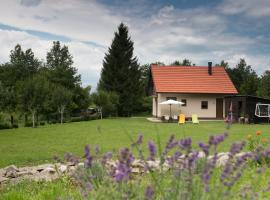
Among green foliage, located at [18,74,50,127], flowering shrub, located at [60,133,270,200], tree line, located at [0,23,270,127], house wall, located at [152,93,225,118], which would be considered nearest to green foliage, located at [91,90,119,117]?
tree line, located at [0,23,270,127]

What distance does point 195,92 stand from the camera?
3972 centimetres

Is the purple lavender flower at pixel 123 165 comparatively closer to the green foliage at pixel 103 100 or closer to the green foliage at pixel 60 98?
the green foliage at pixel 60 98

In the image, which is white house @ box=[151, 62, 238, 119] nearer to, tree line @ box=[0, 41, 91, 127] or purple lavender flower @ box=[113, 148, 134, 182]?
tree line @ box=[0, 41, 91, 127]

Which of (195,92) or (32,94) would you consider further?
(195,92)

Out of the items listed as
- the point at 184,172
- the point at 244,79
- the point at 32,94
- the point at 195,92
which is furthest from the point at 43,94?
the point at 244,79

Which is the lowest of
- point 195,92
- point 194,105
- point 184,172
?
point 184,172

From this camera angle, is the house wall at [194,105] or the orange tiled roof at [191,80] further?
the house wall at [194,105]

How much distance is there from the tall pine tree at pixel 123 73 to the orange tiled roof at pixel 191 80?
417 centimetres

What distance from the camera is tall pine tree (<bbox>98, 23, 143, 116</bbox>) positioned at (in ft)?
151

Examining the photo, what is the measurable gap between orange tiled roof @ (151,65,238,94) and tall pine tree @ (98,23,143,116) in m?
4.17

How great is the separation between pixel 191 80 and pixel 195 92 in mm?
2120

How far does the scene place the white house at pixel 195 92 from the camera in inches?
1571

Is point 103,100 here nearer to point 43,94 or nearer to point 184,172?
point 43,94

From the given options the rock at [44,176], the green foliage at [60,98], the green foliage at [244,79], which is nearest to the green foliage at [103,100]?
the green foliage at [60,98]
